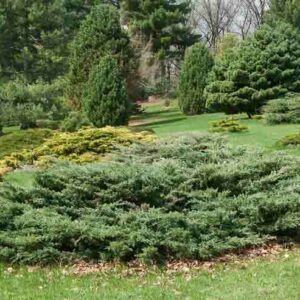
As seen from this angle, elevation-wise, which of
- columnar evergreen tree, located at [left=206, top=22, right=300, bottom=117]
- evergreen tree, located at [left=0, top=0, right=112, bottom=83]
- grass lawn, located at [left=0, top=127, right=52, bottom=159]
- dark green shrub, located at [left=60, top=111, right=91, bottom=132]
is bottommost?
grass lawn, located at [left=0, top=127, right=52, bottom=159]

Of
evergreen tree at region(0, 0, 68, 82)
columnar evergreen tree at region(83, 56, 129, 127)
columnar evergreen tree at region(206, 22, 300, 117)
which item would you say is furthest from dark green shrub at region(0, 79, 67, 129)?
evergreen tree at region(0, 0, 68, 82)

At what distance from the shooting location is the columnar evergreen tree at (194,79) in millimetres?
22328

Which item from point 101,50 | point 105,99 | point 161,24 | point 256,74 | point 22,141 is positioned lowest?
point 22,141

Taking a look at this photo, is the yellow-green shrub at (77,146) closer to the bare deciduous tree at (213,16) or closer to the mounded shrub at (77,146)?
the mounded shrub at (77,146)

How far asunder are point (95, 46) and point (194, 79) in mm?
4148

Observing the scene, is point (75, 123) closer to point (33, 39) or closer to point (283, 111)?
point (283, 111)

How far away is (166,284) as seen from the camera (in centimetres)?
514

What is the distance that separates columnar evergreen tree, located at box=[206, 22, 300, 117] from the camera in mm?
19031

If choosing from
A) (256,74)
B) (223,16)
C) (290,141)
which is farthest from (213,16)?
(290,141)

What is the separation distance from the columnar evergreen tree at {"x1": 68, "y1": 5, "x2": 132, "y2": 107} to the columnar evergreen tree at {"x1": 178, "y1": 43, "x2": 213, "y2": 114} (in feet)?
7.99

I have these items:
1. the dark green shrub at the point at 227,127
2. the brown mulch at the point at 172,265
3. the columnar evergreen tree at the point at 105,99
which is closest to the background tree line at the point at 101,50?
the columnar evergreen tree at the point at 105,99

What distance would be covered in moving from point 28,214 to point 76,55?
1610 cm

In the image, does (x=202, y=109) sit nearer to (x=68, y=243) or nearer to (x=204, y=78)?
(x=204, y=78)

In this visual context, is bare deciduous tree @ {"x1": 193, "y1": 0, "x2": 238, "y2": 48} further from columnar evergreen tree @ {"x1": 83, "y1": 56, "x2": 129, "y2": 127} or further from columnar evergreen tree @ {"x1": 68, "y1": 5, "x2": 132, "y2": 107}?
columnar evergreen tree @ {"x1": 83, "y1": 56, "x2": 129, "y2": 127}
